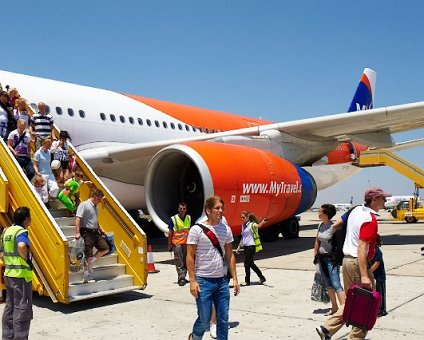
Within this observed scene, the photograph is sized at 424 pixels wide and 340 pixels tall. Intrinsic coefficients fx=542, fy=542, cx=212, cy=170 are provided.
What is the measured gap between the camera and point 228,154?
387 inches

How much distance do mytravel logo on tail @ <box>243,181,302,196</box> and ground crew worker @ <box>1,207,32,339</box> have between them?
5.61 m

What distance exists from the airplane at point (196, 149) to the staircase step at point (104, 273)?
246 cm

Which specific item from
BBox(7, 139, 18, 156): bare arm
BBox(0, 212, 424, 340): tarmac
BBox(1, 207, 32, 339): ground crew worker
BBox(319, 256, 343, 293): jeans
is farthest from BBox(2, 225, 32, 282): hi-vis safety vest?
BBox(7, 139, 18, 156): bare arm

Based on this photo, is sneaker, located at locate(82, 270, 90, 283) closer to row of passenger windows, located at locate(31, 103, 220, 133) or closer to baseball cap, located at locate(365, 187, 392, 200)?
baseball cap, located at locate(365, 187, 392, 200)

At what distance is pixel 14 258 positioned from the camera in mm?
4395

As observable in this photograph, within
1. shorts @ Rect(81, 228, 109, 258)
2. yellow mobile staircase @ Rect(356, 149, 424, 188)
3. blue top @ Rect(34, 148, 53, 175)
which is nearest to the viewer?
shorts @ Rect(81, 228, 109, 258)

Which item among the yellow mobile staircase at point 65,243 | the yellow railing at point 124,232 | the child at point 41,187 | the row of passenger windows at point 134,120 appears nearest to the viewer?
the yellow mobile staircase at point 65,243

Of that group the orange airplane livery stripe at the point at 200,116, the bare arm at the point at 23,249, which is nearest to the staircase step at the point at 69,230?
the bare arm at the point at 23,249

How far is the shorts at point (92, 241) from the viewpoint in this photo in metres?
6.64

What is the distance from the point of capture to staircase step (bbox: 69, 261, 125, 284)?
6452 mm

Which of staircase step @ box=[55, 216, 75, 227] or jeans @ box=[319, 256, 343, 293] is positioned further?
staircase step @ box=[55, 216, 75, 227]

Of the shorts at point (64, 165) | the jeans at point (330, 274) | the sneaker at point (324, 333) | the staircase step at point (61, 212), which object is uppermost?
the shorts at point (64, 165)

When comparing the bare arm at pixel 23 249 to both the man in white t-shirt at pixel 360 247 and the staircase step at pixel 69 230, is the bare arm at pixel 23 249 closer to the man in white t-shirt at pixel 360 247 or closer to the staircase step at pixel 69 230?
the man in white t-shirt at pixel 360 247

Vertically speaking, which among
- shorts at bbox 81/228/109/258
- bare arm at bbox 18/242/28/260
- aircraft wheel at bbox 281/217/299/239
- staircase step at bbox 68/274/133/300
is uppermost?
bare arm at bbox 18/242/28/260
